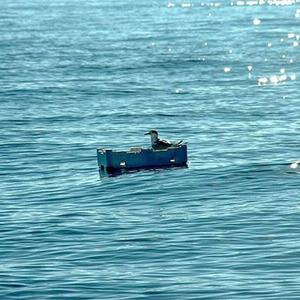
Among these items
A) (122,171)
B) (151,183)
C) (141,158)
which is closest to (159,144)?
(141,158)

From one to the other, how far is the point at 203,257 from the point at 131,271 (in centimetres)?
308

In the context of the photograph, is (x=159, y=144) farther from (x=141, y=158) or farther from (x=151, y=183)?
(x=151, y=183)

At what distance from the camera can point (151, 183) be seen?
6500cm

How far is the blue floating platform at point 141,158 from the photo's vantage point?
67.6 metres

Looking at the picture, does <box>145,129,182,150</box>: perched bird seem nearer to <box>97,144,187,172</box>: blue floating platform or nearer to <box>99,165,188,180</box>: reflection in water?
<box>97,144,187,172</box>: blue floating platform

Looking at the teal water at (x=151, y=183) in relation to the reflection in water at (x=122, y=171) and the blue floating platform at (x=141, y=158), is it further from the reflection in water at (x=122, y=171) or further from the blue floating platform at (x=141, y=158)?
the blue floating platform at (x=141, y=158)

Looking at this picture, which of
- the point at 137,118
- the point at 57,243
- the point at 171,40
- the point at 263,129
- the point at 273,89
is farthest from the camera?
the point at 171,40

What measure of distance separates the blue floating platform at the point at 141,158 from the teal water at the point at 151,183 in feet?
2.28

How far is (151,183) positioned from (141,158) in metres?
3.39

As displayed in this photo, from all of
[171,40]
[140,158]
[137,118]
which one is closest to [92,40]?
[171,40]

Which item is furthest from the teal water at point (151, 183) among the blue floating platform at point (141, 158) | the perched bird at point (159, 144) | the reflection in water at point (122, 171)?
the perched bird at point (159, 144)

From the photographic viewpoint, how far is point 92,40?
16600 centimetres

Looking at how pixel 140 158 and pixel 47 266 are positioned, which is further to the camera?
pixel 140 158

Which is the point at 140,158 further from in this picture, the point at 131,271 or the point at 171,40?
the point at 171,40
